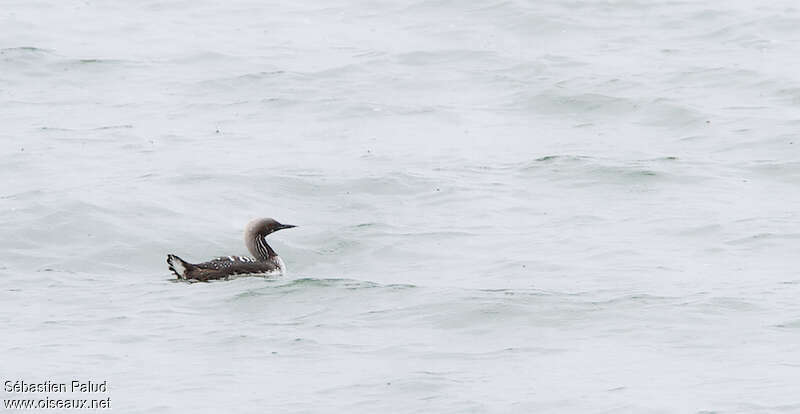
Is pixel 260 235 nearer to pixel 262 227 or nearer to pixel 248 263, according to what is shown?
pixel 262 227

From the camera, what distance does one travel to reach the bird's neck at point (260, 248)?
16406 mm

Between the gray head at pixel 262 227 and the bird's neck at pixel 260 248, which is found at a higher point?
the gray head at pixel 262 227

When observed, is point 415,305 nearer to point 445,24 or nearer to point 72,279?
point 72,279

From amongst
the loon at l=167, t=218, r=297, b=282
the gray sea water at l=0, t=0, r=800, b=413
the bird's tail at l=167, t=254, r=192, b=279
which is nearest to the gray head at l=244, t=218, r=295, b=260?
the loon at l=167, t=218, r=297, b=282

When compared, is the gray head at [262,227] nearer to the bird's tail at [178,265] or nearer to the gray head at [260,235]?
the gray head at [260,235]

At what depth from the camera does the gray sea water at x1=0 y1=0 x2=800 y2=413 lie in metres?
12.7

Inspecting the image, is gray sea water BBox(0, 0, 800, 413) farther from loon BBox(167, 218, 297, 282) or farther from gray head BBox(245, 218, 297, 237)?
gray head BBox(245, 218, 297, 237)

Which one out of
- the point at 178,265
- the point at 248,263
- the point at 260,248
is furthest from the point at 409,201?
the point at 178,265

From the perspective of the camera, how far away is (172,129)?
21750mm

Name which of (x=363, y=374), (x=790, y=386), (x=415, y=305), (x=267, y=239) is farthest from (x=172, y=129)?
(x=790, y=386)

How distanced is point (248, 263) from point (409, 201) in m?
2.99

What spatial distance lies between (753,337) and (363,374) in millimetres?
3136

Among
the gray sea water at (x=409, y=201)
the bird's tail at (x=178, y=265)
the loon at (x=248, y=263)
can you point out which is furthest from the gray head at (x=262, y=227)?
the bird's tail at (x=178, y=265)

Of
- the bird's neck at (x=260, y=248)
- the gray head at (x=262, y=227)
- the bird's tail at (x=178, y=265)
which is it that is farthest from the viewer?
the gray head at (x=262, y=227)
